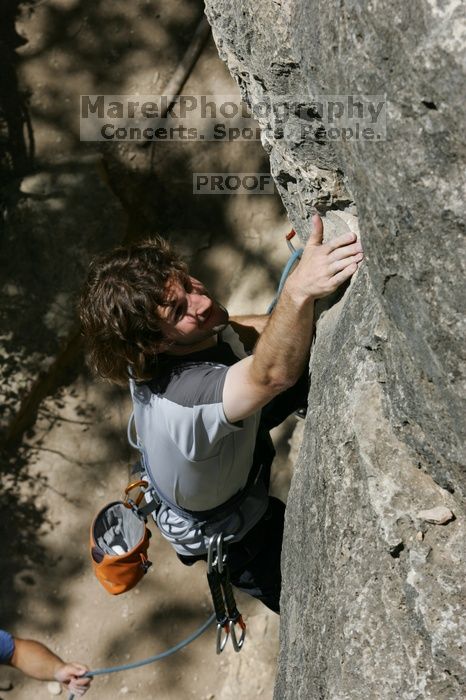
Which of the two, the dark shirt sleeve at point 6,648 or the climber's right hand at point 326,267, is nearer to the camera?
the climber's right hand at point 326,267

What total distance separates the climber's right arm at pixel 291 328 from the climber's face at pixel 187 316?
21 centimetres

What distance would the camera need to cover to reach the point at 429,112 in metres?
1.21

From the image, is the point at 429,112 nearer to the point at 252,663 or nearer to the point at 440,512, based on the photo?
the point at 440,512

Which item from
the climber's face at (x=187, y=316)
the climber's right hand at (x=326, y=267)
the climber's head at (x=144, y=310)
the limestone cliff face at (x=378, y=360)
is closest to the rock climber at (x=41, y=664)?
the limestone cliff face at (x=378, y=360)

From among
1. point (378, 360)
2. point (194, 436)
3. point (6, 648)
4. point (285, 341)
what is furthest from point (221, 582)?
point (6, 648)

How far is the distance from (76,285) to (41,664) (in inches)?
78.3

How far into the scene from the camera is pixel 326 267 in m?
1.87

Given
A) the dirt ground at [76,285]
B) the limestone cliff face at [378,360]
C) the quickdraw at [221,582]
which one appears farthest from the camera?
the dirt ground at [76,285]

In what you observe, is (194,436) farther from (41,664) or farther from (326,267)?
(41,664)

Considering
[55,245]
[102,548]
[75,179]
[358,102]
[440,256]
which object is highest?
[358,102]

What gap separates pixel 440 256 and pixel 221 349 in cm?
121

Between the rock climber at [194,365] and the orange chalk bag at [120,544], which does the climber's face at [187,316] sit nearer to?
the rock climber at [194,365]

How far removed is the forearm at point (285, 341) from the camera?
1.94 meters

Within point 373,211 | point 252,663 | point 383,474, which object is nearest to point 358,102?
point 373,211
